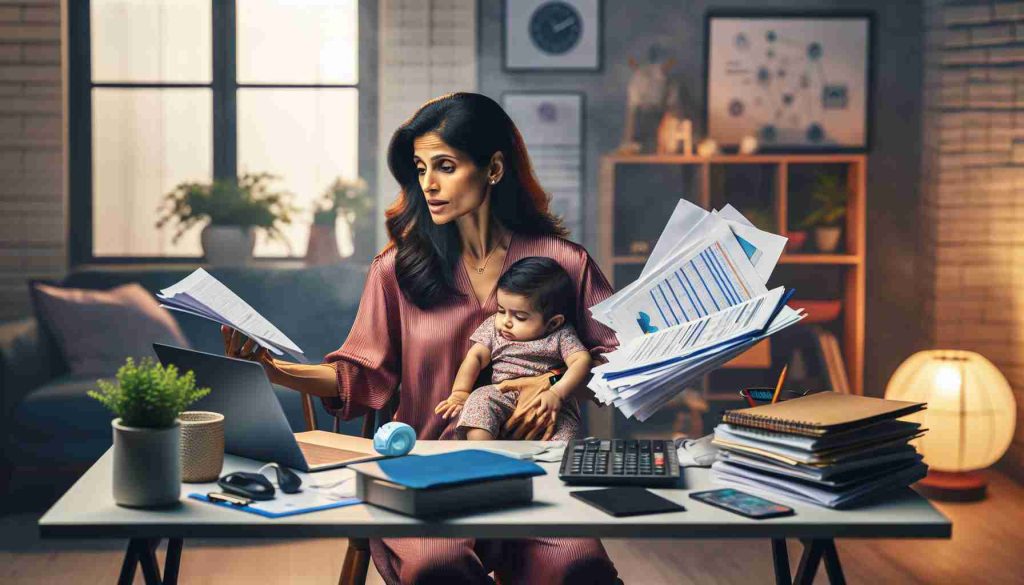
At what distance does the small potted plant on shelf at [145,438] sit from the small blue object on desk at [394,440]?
374 mm

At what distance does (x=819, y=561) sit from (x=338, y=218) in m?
3.87

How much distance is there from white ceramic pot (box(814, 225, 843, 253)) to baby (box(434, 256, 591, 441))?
2.99 meters

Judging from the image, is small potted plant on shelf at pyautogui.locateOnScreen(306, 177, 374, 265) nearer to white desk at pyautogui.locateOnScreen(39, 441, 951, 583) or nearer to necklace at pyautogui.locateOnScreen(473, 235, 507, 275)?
necklace at pyautogui.locateOnScreen(473, 235, 507, 275)

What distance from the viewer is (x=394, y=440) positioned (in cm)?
168

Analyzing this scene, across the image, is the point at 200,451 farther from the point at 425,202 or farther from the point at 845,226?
the point at 845,226

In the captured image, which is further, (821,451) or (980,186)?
(980,186)

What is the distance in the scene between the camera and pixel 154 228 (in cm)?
516

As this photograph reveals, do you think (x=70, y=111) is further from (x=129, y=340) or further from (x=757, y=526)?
(x=757, y=526)

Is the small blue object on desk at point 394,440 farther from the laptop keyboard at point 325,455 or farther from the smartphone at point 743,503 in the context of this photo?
the smartphone at point 743,503

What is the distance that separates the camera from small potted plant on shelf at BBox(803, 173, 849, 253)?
193 inches

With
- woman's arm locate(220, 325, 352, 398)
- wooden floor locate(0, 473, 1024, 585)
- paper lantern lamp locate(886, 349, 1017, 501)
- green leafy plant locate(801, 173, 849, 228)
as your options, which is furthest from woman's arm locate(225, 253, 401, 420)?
green leafy plant locate(801, 173, 849, 228)

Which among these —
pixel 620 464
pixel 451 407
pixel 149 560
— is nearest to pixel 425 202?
pixel 451 407

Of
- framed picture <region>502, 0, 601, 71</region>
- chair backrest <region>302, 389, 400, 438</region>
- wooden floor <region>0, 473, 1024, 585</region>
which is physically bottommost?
wooden floor <region>0, 473, 1024, 585</region>

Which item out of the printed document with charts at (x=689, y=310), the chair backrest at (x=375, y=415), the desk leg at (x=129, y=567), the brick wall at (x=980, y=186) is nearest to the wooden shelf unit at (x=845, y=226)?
the brick wall at (x=980, y=186)
